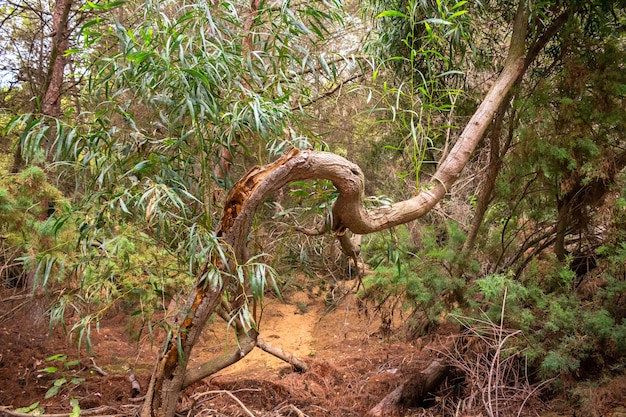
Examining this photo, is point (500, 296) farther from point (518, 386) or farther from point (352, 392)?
point (352, 392)

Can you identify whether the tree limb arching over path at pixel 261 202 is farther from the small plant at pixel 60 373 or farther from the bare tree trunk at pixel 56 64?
the bare tree trunk at pixel 56 64

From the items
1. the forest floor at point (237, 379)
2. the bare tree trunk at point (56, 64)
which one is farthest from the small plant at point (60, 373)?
the bare tree trunk at point (56, 64)

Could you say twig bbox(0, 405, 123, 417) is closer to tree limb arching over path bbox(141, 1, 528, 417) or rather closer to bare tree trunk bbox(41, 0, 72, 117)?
tree limb arching over path bbox(141, 1, 528, 417)

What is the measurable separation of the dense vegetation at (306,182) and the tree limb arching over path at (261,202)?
83 millimetres

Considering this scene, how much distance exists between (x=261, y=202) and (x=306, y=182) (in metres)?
0.87

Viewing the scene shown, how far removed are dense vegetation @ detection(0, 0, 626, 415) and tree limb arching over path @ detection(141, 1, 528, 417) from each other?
0.08 meters

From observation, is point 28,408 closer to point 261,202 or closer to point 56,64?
point 261,202

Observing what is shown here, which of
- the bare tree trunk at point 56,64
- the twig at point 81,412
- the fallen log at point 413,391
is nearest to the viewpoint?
the twig at point 81,412

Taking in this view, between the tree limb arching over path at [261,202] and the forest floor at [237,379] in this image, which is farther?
the forest floor at [237,379]

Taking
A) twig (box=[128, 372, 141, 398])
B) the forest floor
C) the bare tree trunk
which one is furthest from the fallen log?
the bare tree trunk

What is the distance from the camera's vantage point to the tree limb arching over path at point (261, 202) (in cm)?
237

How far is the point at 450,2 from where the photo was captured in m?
3.41

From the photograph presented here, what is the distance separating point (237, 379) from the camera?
171 inches

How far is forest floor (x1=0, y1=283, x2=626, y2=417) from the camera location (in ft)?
10.8
